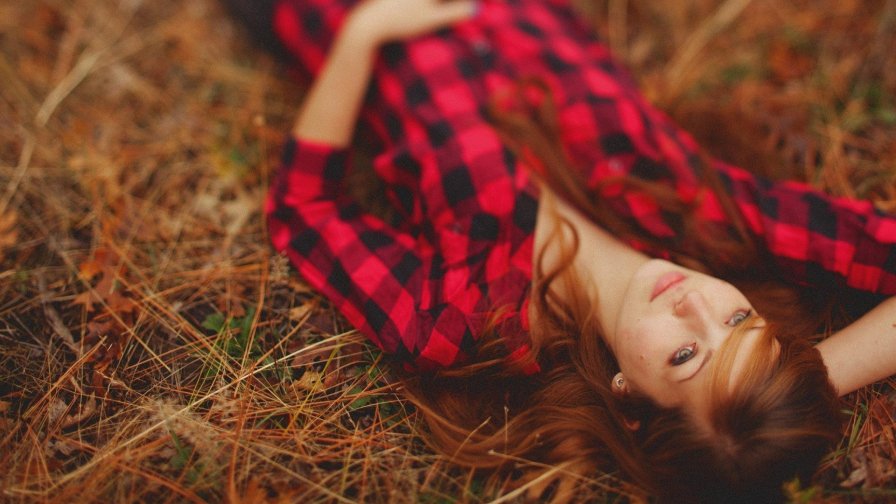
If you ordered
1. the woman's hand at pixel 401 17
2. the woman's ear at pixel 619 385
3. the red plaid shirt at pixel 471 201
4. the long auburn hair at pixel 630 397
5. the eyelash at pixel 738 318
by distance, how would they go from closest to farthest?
1. the long auburn hair at pixel 630 397
2. the eyelash at pixel 738 318
3. the woman's ear at pixel 619 385
4. the red plaid shirt at pixel 471 201
5. the woman's hand at pixel 401 17

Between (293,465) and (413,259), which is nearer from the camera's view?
(293,465)

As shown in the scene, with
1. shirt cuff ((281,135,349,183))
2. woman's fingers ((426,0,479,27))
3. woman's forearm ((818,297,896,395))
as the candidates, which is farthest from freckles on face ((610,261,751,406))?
woman's fingers ((426,0,479,27))

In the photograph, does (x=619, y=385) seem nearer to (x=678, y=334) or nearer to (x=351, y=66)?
(x=678, y=334)

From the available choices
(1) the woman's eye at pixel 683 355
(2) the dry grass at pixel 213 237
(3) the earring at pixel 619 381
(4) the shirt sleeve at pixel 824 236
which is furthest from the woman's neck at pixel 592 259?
(2) the dry grass at pixel 213 237

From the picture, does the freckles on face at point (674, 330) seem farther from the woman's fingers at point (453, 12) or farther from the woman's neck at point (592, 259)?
the woman's fingers at point (453, 12)

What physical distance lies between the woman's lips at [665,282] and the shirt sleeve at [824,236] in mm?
585

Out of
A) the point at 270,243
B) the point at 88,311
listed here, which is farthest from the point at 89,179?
the point at 270,243

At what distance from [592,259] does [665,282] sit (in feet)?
1.40

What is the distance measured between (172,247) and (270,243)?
472mm

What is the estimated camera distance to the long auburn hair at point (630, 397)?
2.02 m

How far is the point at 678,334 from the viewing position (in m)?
2.08

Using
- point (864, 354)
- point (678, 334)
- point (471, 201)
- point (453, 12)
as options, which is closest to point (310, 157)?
point (471, 201)

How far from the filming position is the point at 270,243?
2.82 metres

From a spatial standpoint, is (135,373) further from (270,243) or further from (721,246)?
(721,246)
